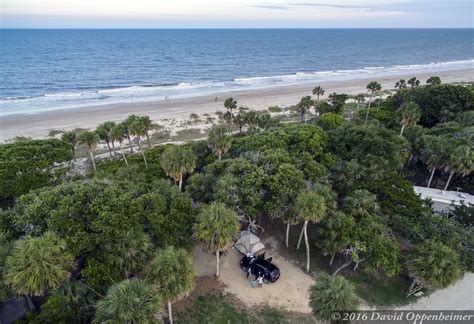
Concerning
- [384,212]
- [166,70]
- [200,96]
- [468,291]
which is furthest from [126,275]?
→ [166,70]

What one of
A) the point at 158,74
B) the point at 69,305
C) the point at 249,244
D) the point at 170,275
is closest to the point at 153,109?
the point at 158,74

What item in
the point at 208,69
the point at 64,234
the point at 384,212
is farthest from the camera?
the point at 208,69

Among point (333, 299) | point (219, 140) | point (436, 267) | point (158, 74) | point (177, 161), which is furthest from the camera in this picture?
point (158, 74)

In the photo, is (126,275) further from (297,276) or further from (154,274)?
(297,276)

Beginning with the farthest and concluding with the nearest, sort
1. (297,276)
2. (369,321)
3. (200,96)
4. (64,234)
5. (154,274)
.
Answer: (200,96) < (297,276) < (369,321) < (64,234) < (154,274)

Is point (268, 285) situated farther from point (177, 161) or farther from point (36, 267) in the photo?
point (36, 267)

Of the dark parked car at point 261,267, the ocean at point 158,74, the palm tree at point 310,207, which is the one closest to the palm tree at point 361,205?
the palm tree at point 310,207
